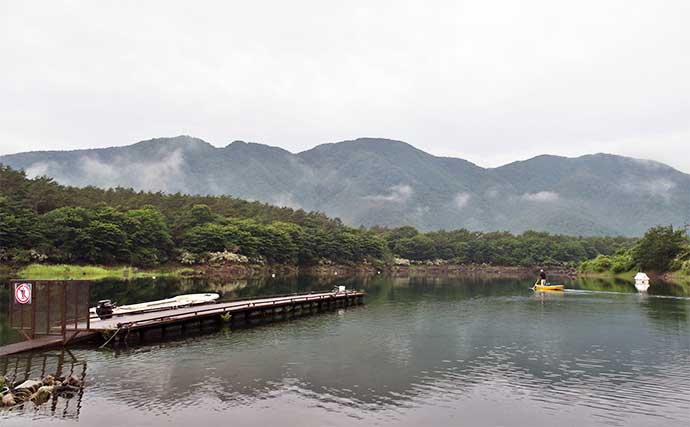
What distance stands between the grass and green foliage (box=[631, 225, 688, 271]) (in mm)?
115734

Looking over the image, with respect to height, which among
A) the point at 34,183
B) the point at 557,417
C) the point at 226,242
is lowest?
the point at 557,417

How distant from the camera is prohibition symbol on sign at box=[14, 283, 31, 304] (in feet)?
111

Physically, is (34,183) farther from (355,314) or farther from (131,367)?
(131,367)

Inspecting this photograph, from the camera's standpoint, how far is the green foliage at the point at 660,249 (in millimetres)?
138000

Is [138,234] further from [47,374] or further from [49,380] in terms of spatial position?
[49,380]

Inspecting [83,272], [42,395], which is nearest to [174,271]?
[83,272]

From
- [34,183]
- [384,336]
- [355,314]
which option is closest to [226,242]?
[34,183]

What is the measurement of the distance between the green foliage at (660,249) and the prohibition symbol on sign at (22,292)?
469 ft

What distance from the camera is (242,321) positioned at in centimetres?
5316

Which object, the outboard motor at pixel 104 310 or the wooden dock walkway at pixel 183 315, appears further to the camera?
the outboard motor at pixel 104 310

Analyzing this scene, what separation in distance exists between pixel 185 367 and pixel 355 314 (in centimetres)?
3210

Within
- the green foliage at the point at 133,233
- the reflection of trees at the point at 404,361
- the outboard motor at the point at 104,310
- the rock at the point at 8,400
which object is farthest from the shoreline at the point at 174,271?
the rock at the point at 8,400

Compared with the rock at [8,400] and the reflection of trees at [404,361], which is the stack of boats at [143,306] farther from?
the rock at [8,400]

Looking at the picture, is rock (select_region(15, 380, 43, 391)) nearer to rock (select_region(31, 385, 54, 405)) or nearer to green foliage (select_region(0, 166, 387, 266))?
rock (select_region(31, 385, 54, 405))
